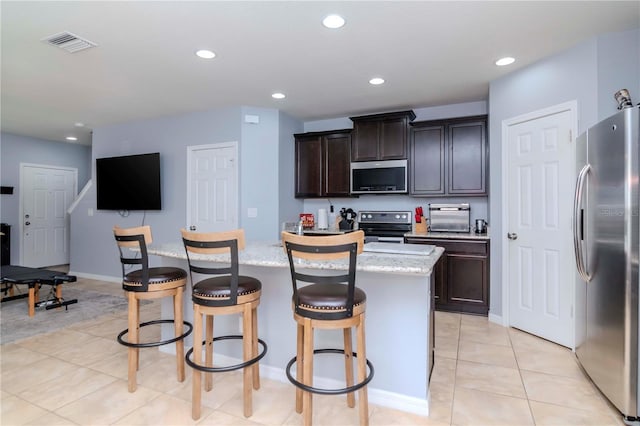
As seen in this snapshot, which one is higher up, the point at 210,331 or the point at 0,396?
the point at 210,331

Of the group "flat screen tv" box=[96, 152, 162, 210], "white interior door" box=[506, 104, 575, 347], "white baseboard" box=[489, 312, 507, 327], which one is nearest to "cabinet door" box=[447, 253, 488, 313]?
"white baseboard" box=[489, 312, 507, 327]

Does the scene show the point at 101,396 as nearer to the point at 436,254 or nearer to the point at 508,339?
the point at 436,254

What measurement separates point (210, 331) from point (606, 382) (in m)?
2.48

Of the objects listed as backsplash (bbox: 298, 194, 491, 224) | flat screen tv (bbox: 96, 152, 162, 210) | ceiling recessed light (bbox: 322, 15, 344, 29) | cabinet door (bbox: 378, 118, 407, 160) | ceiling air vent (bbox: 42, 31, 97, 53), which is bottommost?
backsplash (bbox: 298, 194, 491, 224)

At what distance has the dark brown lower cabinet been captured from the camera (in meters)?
3.75

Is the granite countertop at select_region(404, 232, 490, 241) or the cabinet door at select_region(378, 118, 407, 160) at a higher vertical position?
the cabinet door at select_region(378, 118, 407, 160)

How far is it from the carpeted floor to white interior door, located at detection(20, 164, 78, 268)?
2.49 metres

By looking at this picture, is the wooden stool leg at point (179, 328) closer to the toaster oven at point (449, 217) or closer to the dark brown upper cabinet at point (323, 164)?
the dark brown upper cabinet at point (323, 164)

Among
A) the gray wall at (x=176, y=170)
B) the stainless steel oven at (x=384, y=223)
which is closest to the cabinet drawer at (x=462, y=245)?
the stainless steel oven at (x=384, y=223)

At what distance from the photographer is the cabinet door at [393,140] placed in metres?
4.41

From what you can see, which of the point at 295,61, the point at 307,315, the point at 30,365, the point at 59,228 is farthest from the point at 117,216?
the point at 307,315

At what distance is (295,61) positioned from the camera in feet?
10.2

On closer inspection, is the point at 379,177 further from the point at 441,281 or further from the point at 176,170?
the point at 176,170

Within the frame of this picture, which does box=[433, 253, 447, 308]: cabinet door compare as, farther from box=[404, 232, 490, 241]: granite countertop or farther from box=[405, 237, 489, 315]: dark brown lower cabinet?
box=[404, 232, 490, 241]: granite countertop
